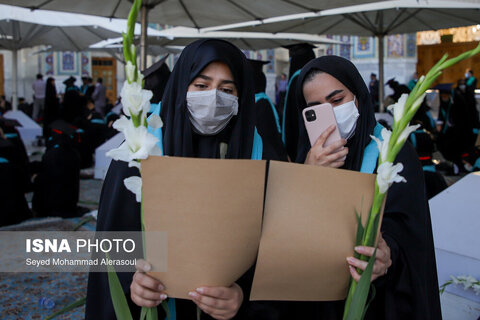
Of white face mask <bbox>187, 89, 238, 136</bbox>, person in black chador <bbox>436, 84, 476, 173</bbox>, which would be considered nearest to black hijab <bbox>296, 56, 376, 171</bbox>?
white face mask <bbox>187, 89, 238, 136</bbox>

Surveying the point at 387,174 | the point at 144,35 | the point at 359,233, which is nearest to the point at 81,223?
the point at 144,35

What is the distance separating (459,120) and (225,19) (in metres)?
4.28

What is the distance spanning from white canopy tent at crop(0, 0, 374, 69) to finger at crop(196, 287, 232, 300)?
357 centimetres

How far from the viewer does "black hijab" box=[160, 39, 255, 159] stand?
4.32ft

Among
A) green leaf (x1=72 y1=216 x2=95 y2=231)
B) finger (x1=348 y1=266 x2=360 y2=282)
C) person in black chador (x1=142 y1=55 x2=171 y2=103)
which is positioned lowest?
green leaf (x1=72 y1=216 x2=95 y2=231)

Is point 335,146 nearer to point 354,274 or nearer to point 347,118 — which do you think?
point 347,118

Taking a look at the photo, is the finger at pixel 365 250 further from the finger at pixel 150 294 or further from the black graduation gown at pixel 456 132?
the black graduation gown at pixel 456 132

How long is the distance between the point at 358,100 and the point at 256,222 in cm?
76

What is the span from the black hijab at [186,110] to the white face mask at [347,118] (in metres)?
0.26

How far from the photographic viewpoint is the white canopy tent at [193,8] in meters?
4.46

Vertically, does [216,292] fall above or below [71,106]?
below

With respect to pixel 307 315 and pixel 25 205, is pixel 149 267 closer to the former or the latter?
pixel 307 315

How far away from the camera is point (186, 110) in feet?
4.36

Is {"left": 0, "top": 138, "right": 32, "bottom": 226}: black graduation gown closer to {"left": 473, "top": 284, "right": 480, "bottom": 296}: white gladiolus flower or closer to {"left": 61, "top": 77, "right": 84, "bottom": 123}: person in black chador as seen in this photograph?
{"left": 473, "top": 284, "right": 480, "bottom": 296}: white gladiolus flower
